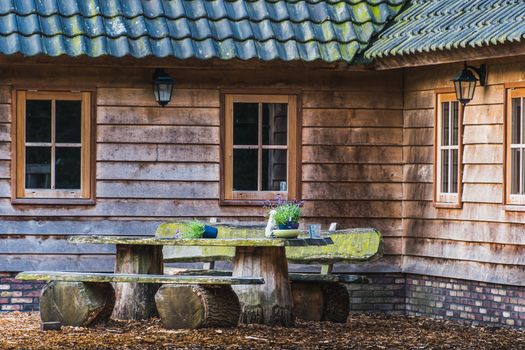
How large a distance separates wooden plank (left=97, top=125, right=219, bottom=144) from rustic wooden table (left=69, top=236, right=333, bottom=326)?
84.3 inches

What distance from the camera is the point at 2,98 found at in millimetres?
16031

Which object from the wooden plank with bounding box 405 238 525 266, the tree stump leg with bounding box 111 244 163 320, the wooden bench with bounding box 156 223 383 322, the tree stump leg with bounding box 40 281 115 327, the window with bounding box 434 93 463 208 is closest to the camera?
the tree stump leg with bounding box 40 281 115 327

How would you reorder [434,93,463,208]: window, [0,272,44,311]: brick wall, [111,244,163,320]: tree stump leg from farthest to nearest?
[0,272,44,311]: brick wall, [434,93,463,208]: window, [111,244,163,320]: tree stump leg

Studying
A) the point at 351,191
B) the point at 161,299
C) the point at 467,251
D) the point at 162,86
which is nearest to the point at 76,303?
the point at 161,299

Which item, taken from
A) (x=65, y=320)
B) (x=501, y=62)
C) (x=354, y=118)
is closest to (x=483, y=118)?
(x=501, y=62)

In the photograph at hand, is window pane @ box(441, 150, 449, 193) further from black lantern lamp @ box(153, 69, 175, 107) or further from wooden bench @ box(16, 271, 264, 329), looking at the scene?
wooden bench @ box(16, 271, 264, 329)

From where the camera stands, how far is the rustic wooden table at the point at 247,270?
13.8 metres

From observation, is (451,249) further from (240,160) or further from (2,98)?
(2,98)

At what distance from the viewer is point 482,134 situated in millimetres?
15375

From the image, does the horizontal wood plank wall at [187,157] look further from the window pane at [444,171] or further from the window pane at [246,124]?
the window pane at [444,171]

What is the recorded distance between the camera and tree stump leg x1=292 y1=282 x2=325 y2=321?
14.9 m

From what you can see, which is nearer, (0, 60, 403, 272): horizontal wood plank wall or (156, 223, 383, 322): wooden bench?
(156, 223, 383, 322): wooden bench

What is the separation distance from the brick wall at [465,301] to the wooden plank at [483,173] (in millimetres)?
1079

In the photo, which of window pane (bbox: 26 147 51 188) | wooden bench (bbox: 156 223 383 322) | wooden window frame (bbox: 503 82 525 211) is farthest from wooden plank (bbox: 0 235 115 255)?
wooden window frame (bbox: 503 82 525 211)
